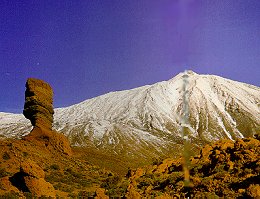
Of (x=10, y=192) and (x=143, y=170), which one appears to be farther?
(x=143, y=170)

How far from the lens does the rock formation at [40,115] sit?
4075cm

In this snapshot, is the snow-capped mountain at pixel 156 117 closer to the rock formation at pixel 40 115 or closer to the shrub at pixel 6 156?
the rock formation at pixel 40 115

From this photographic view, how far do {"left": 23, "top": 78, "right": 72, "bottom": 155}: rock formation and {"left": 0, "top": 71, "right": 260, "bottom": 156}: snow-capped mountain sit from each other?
46.7m

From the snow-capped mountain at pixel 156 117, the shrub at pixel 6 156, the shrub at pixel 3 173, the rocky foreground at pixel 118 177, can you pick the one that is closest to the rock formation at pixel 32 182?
the rocky foreground at pixel 118 177

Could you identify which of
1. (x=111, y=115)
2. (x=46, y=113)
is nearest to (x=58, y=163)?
(x=46, y=113)

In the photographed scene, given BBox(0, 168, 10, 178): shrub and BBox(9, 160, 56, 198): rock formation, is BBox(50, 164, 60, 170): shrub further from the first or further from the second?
BBox(9, 160, 56, 198): rock formation

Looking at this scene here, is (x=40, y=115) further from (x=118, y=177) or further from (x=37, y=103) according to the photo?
(x=118, y=177)

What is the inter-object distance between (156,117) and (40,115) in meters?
98.8

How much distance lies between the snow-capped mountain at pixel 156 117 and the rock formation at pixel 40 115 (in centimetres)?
4670

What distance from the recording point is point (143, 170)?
24188mm

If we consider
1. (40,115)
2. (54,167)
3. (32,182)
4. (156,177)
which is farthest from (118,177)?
(40,115)

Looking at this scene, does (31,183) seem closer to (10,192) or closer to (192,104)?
(10,192)

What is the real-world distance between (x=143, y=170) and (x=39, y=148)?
18361mm

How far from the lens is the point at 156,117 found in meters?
137
